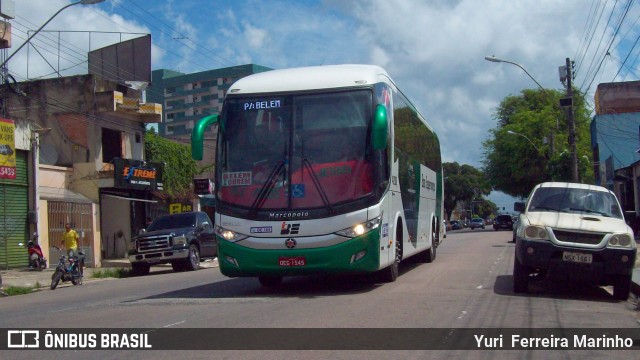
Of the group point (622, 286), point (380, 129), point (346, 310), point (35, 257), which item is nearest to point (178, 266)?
point (35, 257)

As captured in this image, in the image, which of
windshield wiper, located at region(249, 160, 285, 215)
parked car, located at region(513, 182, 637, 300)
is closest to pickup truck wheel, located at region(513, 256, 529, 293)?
parked car, located at region(513, 182, 637, 300)

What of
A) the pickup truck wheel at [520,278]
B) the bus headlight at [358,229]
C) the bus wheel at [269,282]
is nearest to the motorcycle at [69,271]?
the bus wheel at [269,282]

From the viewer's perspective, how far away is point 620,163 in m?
51.3

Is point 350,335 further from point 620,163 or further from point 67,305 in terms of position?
point 620,163

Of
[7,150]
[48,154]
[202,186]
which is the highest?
[48,154]

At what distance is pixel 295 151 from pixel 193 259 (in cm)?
1272

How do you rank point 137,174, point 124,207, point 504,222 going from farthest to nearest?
point 504,222 → point 124,207 → point 137,174

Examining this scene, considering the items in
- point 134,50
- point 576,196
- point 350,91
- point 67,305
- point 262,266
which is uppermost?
point 134,50

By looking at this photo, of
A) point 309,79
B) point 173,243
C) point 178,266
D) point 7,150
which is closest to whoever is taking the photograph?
point 309,79

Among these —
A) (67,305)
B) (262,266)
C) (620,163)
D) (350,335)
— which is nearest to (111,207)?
(67,305)

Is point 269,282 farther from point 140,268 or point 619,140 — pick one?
point 619,140

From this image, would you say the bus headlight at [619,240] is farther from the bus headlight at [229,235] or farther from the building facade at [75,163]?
the building facade at [75,163]

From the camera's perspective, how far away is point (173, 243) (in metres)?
23.3

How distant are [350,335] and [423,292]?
447 centimetres
